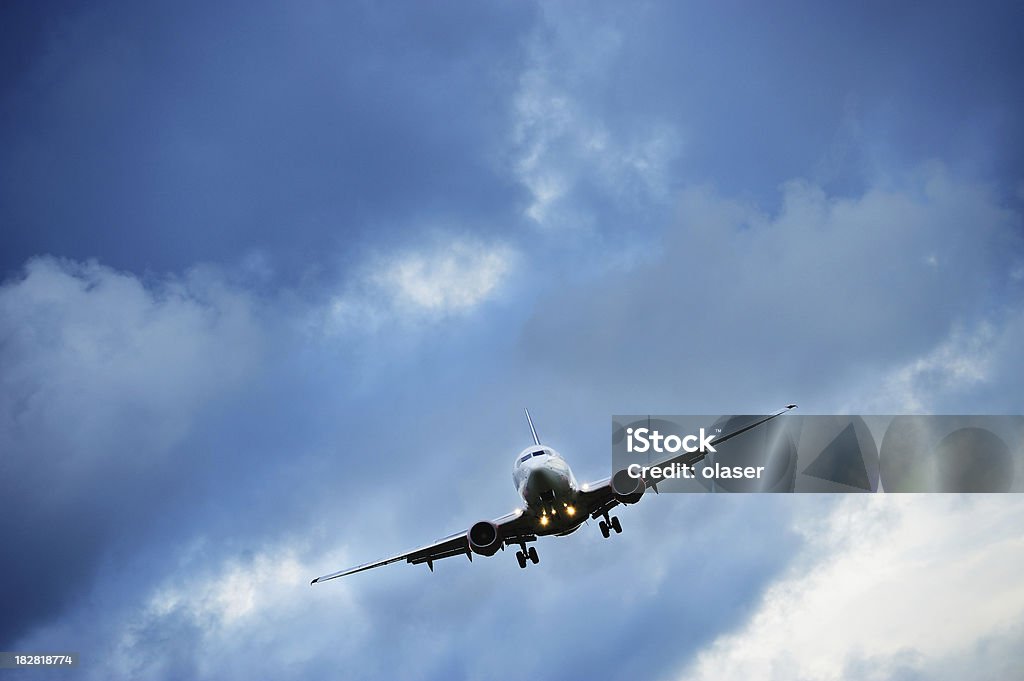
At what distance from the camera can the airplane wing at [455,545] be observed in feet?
165

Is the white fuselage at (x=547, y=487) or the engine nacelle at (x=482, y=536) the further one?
the engine nacelle at (x=482, y=536)

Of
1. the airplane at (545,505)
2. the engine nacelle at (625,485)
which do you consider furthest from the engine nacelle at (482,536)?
the engine nacelle at (625,485)

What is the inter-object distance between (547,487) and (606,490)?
225 inches

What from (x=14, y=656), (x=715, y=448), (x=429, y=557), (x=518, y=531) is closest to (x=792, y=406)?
(x=715, y=448)

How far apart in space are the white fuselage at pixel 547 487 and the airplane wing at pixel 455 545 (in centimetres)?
144

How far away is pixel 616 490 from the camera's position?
4888 cm

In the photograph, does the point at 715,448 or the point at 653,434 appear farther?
the point at 653,434

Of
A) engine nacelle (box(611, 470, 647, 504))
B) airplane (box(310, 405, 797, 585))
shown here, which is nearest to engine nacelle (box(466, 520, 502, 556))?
airplane (box(310, 405, 797, 585))

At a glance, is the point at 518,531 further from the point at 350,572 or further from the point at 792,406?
the point at 792,406

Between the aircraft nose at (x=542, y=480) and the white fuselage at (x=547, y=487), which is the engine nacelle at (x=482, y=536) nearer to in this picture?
the white fuselage at (x=547, y=487)

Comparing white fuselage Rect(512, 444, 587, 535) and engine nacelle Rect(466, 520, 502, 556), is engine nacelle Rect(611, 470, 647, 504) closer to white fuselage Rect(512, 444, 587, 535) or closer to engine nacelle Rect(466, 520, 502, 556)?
white fuselage Rect(512, 444, 587, 535)

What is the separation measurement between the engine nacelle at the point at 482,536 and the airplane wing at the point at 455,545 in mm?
778

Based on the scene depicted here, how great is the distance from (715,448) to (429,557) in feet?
65.5

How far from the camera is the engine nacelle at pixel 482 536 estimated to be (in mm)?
49344
